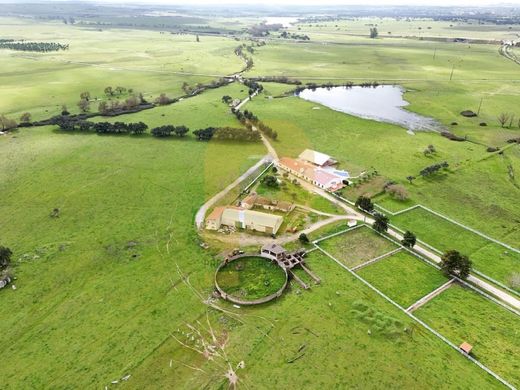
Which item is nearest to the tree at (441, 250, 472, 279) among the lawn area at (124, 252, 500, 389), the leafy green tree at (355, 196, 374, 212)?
the lawn area at (124, 252, 500, 389)

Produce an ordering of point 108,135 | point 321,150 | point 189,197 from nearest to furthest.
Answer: point 189,197
point 321,150
point 108,135

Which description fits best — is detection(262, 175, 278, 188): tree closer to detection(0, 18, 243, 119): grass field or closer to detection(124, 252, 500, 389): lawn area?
detection(124, 252, 500, 389): lawn area

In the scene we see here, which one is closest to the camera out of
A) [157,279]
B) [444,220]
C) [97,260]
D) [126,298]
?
[126,298]

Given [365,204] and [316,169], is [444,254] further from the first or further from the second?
[316,169]

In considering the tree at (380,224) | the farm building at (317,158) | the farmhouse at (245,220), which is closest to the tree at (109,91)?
the farm building at (317,158)

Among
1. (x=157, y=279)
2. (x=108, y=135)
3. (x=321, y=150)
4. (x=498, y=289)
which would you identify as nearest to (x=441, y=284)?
(x=498, y=289)

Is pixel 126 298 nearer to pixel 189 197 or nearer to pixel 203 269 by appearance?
pixel 203 269

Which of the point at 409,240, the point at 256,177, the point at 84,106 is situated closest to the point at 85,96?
the point at 84,106

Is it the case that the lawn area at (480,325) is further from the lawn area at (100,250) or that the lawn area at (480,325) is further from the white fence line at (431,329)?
the lawn area at (100,250)
